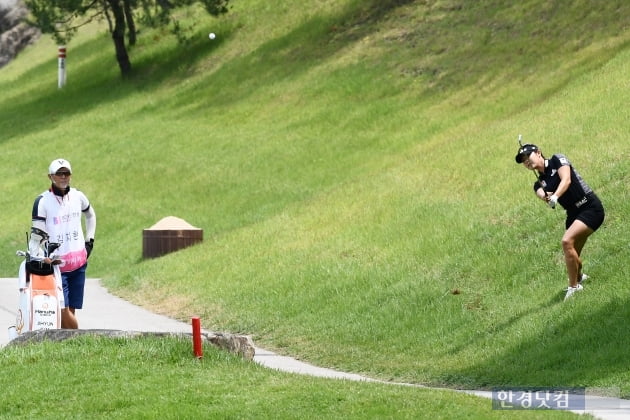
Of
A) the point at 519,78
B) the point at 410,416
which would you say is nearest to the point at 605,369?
the point at 410,416

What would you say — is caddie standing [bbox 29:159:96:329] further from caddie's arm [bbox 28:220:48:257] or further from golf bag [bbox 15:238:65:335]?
golf bag [bbox 15:238:65:335]

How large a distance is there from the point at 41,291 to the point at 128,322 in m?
5.72

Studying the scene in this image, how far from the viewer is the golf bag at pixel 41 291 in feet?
40.4

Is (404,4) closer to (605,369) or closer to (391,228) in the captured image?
(391,228)

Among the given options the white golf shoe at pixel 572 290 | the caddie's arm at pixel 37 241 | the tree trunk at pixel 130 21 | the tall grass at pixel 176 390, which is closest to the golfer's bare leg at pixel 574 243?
the white golf shoe at pixel 572 290

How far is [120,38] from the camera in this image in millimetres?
43156

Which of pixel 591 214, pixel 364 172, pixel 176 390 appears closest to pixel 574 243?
pixel 591 214

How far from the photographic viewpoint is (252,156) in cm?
3119

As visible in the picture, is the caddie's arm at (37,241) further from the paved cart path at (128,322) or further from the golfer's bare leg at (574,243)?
the golfer's bare leg at (574,243)

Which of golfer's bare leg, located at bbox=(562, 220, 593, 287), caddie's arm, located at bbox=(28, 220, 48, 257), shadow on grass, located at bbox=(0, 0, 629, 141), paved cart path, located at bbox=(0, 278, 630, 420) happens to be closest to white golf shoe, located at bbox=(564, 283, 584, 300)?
golfer's bare leg, located at bbox=(562, 220, 593, 287)

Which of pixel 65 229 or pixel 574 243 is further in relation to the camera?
pixel 574 243

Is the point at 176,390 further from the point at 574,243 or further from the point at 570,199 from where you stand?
the point at 570,199

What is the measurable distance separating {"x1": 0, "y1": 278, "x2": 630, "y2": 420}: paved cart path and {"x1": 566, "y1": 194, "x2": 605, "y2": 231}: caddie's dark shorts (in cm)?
293

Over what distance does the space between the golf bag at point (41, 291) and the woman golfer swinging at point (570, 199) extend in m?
5.13
